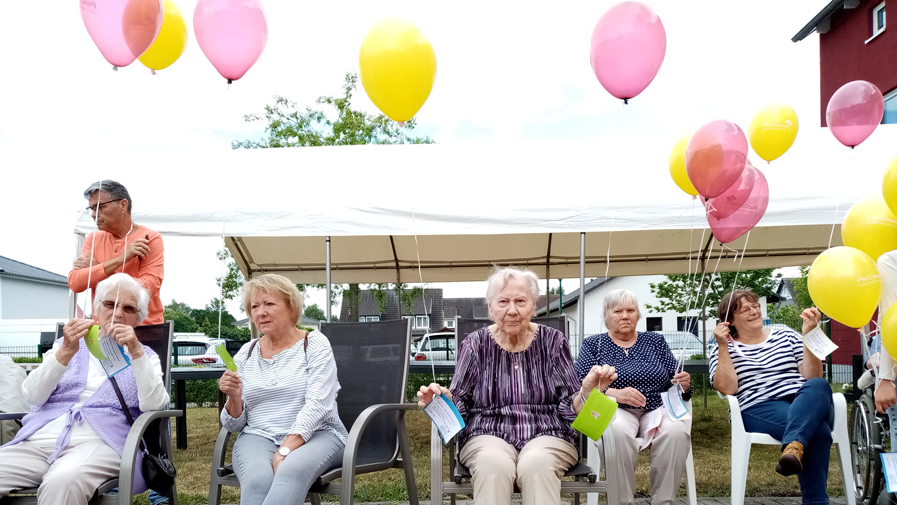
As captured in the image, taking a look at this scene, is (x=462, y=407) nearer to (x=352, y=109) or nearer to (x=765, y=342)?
(x=765, y=342)

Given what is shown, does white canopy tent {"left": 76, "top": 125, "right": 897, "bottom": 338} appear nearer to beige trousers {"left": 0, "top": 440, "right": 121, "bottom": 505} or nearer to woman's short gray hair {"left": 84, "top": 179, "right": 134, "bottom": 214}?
woman's short gray hair {"left": 84, "top": 179, "right": 134, "bottom": 214}

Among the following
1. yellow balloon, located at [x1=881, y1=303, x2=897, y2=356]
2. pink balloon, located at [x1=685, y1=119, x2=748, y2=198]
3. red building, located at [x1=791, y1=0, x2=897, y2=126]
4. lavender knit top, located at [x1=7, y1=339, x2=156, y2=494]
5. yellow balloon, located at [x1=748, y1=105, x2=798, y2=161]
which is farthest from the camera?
red building, located at [x1=791, y1=0, x2=897, y2=126]

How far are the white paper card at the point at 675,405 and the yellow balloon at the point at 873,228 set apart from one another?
1128mm

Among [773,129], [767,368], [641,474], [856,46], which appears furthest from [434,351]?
[856,46]

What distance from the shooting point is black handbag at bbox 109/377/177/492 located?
234 centimetres

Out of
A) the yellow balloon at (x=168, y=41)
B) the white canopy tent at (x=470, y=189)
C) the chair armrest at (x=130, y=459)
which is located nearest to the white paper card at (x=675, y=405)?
the white canopy tent at (x=470, y=189)

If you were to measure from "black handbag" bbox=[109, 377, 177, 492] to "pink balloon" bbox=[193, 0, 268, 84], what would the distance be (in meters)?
1.57

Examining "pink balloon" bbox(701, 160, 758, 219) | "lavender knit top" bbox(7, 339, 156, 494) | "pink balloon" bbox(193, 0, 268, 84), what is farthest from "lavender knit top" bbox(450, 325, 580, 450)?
"pink balloon" bbox(193, 0, 268, 84)

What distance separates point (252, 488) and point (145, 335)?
911mm

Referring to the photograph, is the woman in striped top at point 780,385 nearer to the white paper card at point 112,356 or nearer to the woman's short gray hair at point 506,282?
the woman's short gray hair at point 506,282

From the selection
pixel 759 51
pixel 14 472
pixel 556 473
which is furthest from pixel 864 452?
pixel 14 472

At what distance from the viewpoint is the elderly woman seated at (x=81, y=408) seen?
2246 millimetres

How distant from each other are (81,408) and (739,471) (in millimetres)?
2771

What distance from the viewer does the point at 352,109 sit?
15.8m
